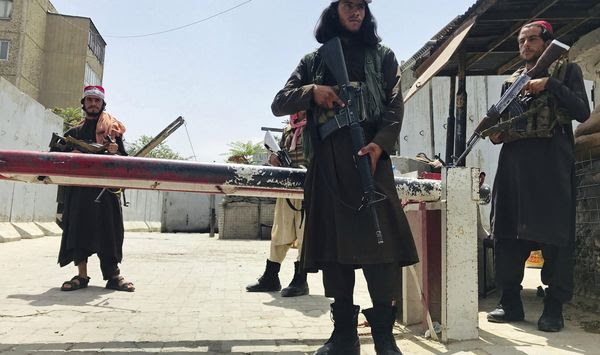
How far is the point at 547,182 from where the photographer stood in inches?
114

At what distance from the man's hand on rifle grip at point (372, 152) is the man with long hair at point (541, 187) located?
134 centimetres

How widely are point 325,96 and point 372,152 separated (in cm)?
33

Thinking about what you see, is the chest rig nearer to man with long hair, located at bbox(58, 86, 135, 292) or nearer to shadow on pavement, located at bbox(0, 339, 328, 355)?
shadow on pavement, located at bbox(0, 339, 328, 355)

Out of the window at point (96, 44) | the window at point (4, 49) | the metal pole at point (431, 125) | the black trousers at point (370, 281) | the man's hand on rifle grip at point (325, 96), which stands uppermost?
the window at point (96, 44)

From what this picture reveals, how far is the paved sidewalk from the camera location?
7.84ft

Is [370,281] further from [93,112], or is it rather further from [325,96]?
[93,112]

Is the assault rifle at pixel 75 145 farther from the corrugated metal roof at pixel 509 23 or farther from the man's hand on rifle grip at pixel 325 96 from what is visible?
the corrugated metal roof at pixel 509 23

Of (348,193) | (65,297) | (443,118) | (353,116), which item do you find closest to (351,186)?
(348,193)

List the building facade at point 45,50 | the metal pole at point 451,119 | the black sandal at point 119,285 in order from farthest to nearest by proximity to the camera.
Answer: the building facade at point 45,50, the metal pole at point 451,119, the black sandal at point 119,285

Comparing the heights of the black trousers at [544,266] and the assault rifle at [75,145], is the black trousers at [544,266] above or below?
below

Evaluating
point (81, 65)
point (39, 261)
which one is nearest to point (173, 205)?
point (39, 261)

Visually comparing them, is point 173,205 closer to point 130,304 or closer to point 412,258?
point 130,304

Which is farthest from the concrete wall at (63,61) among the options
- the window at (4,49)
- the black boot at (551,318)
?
the black boot at (551,318)

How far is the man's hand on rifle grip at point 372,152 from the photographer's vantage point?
2072 millimetres
